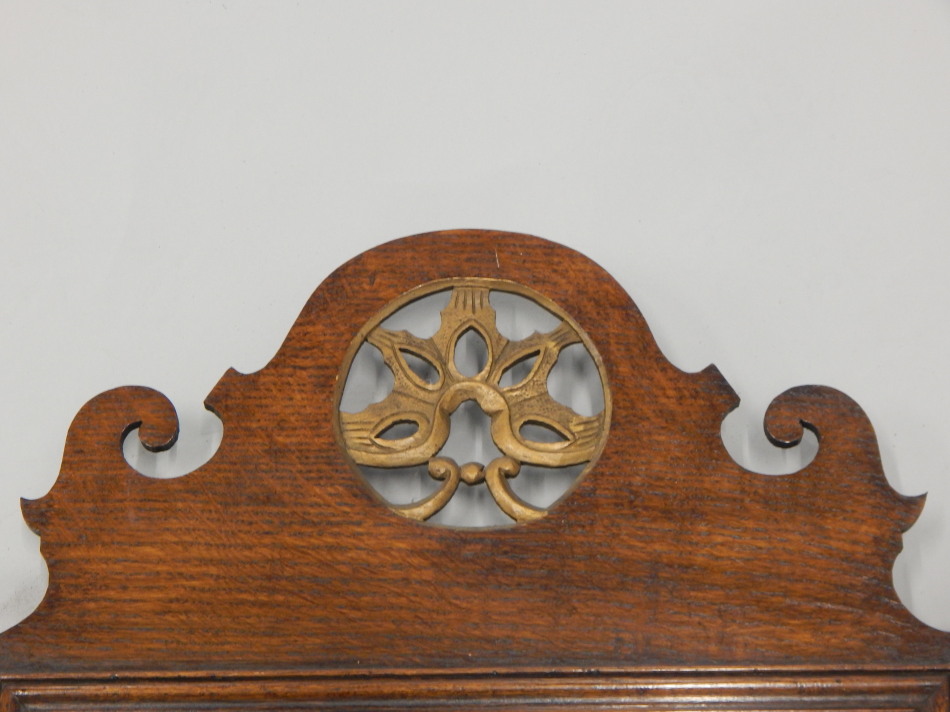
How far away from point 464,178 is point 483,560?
371 millimetres

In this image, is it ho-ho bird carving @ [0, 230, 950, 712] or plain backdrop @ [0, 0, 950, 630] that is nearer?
ho-ho bird carving @ [0, 230, 950, 712]

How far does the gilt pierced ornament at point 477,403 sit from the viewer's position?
1006mm

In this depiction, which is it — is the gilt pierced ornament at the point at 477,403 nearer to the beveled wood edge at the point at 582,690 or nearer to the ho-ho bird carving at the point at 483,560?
the ho-ho bird carving at the point at 483,560

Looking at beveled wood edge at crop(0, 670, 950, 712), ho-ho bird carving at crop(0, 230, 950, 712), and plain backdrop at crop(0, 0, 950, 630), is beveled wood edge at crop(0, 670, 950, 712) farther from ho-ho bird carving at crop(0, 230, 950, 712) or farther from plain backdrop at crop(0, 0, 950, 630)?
plain backdrop at crop(0, 0, 950, 630)

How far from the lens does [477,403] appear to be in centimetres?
104

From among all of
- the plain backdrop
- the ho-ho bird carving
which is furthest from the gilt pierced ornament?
the plain backdrop

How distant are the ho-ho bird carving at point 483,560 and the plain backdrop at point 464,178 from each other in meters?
0.09

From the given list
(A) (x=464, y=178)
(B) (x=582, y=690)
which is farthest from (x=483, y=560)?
(A) (x=464, y=178)

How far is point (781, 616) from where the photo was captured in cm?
96

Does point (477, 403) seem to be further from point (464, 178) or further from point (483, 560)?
point (464, 178)

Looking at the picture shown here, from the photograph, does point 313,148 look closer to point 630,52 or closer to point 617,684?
point 630,52

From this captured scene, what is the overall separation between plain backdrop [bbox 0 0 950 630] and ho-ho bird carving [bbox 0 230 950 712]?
0.28ft

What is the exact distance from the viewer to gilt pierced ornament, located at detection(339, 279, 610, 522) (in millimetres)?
1006

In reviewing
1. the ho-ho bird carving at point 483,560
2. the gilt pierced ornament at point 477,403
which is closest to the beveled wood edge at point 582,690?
the ho-ho bird carving at point 483,560
